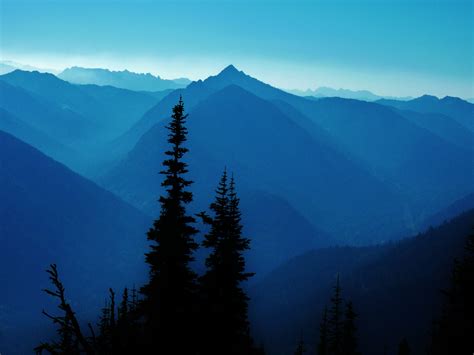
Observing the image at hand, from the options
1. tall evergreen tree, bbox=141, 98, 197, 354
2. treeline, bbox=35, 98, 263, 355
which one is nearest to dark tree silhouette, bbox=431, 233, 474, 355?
treeline, bbox=35, 98, 263, 355

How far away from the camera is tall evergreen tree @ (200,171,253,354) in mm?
20094

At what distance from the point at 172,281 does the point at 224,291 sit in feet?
8.16

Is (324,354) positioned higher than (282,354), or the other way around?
(324,354)

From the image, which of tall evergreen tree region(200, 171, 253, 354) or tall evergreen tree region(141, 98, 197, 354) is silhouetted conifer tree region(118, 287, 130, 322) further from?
tall evergreen tree region(200, 171, 253, 354)

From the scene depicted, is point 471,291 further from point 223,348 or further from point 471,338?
point 223,348

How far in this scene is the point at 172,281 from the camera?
1986 centimetres

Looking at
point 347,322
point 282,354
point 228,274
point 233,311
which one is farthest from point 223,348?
point 282,354

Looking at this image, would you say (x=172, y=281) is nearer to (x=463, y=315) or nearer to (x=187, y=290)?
(x=187, y=290)

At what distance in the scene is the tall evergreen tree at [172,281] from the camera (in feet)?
60.7

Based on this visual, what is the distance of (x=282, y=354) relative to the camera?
7795 inches

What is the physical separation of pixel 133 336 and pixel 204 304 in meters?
7.31

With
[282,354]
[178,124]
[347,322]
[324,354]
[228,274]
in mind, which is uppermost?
[178,124]

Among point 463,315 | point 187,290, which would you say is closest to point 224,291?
point 187,290

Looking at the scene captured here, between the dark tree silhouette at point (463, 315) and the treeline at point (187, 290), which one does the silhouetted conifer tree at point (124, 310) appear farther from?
the dark tree silhouette at point (463, 315)
